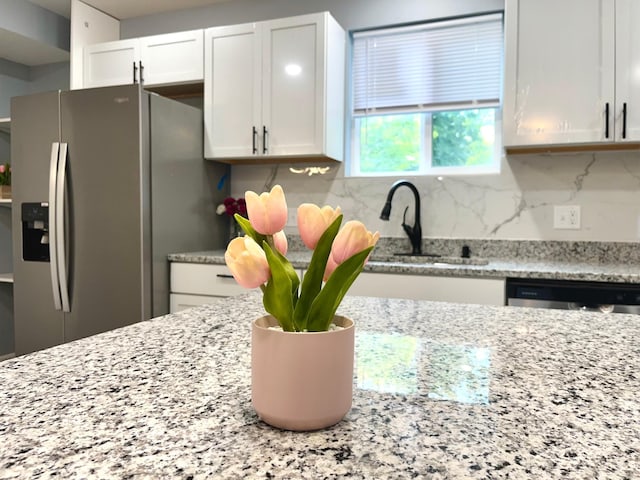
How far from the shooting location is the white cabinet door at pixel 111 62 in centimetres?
306


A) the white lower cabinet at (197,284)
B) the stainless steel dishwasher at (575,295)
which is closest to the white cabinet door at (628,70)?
the stainless steel dishwasher at (575,295)

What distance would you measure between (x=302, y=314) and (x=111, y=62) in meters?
3.15

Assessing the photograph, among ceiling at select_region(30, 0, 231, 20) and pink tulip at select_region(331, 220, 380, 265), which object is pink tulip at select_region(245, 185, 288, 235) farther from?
ceiling at select_region(30, 0, 231, 20)

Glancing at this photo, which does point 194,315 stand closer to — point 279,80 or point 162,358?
→ point 162,358

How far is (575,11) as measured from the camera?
2201 mm

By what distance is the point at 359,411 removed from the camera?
58cm

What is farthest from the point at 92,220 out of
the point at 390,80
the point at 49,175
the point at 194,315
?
the point at 390,80

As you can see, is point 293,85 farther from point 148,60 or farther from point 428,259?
point 428,259

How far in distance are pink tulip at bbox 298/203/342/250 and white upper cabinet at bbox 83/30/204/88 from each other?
8.73ft

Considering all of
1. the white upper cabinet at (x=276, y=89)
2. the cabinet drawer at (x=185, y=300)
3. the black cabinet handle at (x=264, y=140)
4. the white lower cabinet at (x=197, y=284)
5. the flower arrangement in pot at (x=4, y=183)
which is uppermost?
the white upper cabinet at (x=276, y=89)

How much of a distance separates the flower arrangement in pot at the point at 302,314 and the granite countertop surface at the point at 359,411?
36mm

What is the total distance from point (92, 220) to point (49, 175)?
0.41 m

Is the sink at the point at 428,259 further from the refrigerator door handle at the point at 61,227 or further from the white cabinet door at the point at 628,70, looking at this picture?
the refrigerator door handle at the point at 61,227

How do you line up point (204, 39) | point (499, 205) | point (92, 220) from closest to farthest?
point (92, 220)
point (499, 205)
point (204, 39)
